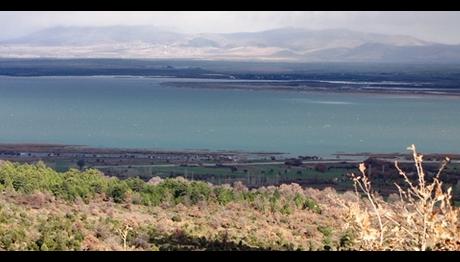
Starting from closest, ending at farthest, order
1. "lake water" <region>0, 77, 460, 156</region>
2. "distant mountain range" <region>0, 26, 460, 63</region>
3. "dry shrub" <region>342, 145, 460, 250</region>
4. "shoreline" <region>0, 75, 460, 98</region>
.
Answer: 1. "dry shrub" <region>342, 145, 460, 250</region>
2. "lake water" <region>0, 77, 460, 156</region>
3. "shoreline" <region>0, 75, 460, 98</region>
4. "distant mountain range" <region>0, 26, 460, 63</region>

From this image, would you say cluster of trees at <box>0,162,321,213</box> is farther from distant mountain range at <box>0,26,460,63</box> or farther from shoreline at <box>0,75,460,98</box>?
shoreline at <box>0,75,460,98</box>

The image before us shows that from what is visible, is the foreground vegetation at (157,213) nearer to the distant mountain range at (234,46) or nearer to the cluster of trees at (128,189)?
the cluster of trees at (128,189)

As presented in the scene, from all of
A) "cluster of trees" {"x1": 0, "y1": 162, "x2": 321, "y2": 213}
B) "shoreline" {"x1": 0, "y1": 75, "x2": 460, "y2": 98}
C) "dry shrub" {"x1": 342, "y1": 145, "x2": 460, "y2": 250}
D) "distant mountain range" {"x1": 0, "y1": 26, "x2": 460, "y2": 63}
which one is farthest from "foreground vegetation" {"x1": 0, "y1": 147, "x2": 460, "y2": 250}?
"distant mountain range" {"x1": 0, "y1": 26, "x2": 460, "y2": 63}

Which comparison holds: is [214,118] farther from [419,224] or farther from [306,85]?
[419,224]

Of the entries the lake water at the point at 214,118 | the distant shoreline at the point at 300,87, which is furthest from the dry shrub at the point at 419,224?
the distant shoreline at the point at 300,87

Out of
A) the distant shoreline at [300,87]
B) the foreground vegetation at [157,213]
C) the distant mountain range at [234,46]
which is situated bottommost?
the foreground vegetation at [157,213]

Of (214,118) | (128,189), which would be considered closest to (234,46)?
(214,118)
